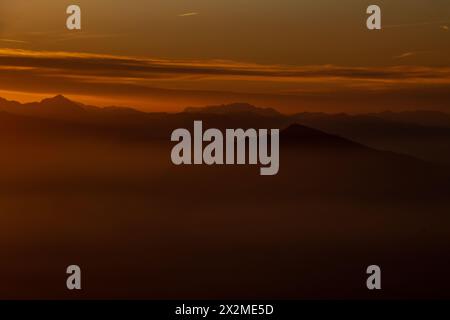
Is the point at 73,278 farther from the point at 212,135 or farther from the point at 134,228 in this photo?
the point at 212,135

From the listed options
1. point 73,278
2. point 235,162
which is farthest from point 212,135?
point 73,278

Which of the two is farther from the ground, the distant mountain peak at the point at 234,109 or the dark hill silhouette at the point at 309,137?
the distant mountain peak at the point at 234,109

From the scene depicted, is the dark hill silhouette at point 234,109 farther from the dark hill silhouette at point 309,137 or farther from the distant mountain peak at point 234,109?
the dark hill silhouette at point 309,137

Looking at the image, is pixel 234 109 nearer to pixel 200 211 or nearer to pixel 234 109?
pixel 234 109

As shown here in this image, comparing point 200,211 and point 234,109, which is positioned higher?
point 234,109

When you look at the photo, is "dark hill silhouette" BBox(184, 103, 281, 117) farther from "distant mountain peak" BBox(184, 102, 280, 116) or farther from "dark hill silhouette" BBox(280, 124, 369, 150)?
"dark hill silhouette" BBox(280, 124, 369, 150)

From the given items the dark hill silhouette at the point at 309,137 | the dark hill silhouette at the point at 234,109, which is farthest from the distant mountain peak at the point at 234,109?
the dark hill silhouette at the point at 309,137

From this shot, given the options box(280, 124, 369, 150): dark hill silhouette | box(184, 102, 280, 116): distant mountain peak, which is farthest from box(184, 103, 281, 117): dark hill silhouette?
box(280, 124, 369, 150): dark hill silhouette

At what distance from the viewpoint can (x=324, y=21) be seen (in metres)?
5.98

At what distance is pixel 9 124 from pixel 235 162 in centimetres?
114

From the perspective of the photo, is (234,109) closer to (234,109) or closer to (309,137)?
(234,109)

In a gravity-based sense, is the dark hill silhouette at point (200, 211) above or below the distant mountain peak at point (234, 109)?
below

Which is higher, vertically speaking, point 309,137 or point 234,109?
point 234,109

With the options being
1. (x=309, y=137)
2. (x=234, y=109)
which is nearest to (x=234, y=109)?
(x=234, y=109)
